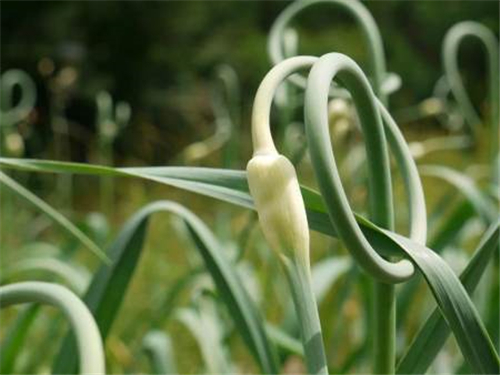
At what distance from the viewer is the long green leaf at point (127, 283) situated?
606 mm

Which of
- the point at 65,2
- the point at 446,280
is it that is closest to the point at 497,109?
the point at 446,280

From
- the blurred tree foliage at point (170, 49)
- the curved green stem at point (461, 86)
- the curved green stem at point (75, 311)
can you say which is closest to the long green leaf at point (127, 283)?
the curved green stem at point (75, 311)

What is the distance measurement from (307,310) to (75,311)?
0.10m

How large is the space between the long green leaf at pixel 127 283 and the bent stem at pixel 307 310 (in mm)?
229

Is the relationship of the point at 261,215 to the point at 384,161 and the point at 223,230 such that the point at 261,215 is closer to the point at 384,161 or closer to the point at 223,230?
the point at 384,161

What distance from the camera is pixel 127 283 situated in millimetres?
604

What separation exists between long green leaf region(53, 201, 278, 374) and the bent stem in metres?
0.23

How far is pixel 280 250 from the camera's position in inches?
14.5

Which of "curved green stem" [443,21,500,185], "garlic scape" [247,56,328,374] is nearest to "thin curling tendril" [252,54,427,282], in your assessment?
"garlic scape" [247,56,328,374]

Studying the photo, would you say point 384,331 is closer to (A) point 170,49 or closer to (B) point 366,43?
(B) point 366,43

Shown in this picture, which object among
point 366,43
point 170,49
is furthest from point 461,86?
point 170,49

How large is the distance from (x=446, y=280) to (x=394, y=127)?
0.11 metres

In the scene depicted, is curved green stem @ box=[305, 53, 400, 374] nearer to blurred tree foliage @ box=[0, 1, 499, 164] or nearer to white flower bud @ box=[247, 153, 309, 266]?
white flower bud @ box=[247, 153, 309, 266]

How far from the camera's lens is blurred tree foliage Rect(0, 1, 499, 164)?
582 cm
